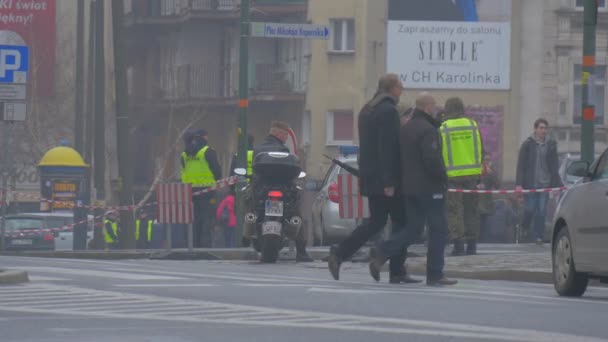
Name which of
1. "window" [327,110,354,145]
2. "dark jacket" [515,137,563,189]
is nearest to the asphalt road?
"dark jacket" [515,137,563,189]

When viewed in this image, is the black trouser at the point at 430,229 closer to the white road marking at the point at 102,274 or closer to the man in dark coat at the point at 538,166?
the white road marking at the point at 102,274

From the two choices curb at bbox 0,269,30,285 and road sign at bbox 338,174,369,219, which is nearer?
curb at bbox 0,269,30,285

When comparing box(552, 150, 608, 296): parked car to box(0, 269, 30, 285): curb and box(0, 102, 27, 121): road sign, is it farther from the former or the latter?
box(0, 102, 27, 121): road sign

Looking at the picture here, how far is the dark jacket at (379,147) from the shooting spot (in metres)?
15.8

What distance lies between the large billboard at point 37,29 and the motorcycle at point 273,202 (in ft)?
153

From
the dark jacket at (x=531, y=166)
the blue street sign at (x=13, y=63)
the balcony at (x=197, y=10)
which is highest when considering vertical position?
the balcony at (x=197, y=10)

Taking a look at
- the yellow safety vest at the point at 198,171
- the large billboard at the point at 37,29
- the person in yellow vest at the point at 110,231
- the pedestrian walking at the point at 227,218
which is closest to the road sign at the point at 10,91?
the yellow safety vest at the point at 198,171

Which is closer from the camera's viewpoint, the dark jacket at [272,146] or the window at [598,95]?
the dark jacket at [272,146]

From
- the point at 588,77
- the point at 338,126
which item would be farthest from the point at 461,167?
the point at 338,126

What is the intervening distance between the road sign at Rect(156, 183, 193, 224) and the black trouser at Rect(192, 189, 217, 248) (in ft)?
1.32

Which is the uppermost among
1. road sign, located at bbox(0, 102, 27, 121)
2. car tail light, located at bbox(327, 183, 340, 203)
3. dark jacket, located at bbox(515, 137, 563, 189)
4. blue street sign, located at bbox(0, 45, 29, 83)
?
blue street sign, located at bbox(0, 45, 29, 83)

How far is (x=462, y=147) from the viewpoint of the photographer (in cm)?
2073

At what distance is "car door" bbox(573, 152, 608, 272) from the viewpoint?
1407 cm

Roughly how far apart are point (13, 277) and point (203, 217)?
1052 cm
